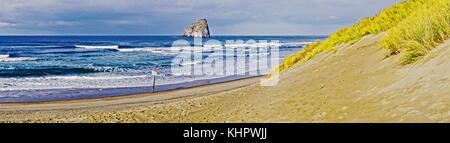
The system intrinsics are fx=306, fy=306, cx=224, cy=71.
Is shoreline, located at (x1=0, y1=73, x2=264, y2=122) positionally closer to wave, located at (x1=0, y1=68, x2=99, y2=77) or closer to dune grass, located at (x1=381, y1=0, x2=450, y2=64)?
dune grass, located at (x1=381, y1=0, x2=450, y2=64)

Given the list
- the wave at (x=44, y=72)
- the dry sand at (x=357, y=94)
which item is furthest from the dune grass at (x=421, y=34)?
the wave at (x=44, y=72)

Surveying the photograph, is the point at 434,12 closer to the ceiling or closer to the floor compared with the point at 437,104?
closer to the ceiling

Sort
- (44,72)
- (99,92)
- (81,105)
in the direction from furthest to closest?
(44,72) < (99,92) < (81,105)

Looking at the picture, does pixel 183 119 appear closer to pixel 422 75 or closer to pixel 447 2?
pixel 422 75

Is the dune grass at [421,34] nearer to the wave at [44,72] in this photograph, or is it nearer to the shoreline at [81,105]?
the shoreline at [81,105]

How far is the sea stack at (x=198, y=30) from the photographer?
147625 millimetres

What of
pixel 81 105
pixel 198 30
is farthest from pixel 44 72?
pixel 198 30

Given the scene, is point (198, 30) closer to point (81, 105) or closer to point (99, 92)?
point (99, 92)

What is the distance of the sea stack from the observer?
5812 inches

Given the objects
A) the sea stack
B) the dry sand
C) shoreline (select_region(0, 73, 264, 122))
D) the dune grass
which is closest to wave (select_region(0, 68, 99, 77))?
shoreline (select_region(0, 73, 264, 122))

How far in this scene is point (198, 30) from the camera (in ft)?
486
